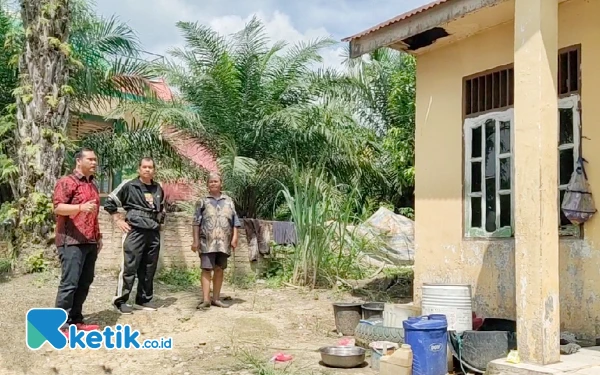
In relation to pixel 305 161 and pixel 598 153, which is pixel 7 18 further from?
pixel 598 153

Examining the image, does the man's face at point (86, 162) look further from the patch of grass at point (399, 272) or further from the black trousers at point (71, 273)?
the patch of grass at point (399, 272)

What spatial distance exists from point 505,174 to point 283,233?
4725mm

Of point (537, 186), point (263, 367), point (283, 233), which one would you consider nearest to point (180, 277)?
point (283, 233)

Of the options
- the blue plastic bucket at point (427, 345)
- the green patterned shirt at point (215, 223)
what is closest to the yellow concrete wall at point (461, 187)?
the blue plastic bucket at point (427, 345)

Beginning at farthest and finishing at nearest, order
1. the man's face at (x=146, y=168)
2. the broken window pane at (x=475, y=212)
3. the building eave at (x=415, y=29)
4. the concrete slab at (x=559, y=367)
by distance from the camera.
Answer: the man's face at (x=146, y=168) → the broken window pane at (x=475, y=212) → the building eave at (x=415, y=29) → the concrete slab at (x=559, y=367)

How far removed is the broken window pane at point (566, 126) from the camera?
5.77 m

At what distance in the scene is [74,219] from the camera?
5.95 metres

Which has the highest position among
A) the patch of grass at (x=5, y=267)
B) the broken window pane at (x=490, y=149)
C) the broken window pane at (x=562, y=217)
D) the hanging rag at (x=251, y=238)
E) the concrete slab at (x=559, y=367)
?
the broken window pane at (x=490, y=149)

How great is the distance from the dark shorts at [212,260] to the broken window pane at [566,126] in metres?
3.89

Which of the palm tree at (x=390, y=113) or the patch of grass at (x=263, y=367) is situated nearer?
the patch of grass at (x=263, y=367)

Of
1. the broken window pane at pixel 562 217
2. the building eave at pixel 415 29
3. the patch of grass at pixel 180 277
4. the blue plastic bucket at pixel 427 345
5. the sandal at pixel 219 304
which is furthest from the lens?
the patch of grass at pixel 180 277

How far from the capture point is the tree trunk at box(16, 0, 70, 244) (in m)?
8.88

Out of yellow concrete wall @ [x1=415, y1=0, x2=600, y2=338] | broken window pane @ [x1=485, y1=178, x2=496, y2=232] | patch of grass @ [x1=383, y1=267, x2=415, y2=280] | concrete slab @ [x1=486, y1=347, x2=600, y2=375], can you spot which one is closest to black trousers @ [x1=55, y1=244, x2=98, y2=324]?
yellow concrete wall @ [x1=415, y1=0, x2=600, y2=338]

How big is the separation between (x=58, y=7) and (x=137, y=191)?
146 inches
